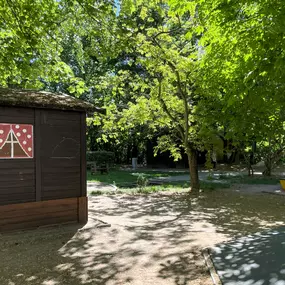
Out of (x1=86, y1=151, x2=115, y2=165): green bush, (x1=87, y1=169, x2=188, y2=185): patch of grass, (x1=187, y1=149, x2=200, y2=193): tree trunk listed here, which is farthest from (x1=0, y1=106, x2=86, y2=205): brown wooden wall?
(x1=86, y1=151, x2=115, y2=165): green bush

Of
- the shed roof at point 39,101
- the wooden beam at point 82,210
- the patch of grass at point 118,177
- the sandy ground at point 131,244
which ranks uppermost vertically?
the shed roof at point 39,101

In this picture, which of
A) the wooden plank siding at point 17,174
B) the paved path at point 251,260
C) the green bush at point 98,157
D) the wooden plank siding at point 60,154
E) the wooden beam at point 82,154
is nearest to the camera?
the paved path at point 251,260

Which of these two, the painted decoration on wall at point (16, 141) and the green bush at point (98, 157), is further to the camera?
the green bush at point (98, 157)

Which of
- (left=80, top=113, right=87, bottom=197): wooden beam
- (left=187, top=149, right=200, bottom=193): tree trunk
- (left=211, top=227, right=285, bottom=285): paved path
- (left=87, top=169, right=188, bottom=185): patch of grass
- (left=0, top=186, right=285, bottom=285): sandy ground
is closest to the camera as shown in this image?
(left=211, top=227, right=285, bottom=285): paved path

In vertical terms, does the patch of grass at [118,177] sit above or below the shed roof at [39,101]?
below

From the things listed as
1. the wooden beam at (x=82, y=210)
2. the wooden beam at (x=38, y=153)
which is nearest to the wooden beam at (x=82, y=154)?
the wooden beam at (x=82, y=210)

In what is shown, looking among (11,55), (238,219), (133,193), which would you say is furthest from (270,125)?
(11,55)

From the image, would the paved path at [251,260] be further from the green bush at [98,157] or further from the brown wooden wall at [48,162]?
the green bush at [98,157]

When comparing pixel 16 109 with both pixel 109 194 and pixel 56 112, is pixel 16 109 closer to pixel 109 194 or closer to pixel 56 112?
pixel 56 112

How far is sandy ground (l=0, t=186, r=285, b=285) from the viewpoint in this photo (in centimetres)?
441

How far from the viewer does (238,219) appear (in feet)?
27.2

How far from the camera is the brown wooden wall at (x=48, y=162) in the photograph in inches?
254

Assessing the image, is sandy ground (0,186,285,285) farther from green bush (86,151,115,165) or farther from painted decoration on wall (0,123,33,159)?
green bush (86,151,115,165)

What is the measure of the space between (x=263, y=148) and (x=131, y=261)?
17.2m
